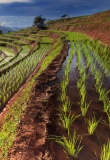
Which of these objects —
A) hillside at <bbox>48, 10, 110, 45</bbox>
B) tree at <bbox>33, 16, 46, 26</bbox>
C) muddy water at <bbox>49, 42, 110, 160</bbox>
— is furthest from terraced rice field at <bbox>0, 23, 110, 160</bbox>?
tree at <bbox>33, 16, 46, 26</bbox>

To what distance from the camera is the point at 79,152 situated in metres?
3.68

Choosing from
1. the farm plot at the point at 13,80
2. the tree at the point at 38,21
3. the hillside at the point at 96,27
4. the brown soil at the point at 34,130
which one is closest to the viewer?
the brown soil at the point at 34,130

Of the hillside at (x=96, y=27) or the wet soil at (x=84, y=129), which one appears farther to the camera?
the hillside at (x=96, y=27)

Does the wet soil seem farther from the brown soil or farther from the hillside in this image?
the hillside

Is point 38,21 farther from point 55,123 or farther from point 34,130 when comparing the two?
point 34,130

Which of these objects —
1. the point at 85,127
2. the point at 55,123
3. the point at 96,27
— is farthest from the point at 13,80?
the point at 96,27

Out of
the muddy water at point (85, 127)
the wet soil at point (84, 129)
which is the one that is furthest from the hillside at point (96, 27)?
the wet soil at point (84, 129)

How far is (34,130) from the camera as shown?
4.37 metres

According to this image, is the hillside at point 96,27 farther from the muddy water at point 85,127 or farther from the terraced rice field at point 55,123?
the muddy water at point 85,127

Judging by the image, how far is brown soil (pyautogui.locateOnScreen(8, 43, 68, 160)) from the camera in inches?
144

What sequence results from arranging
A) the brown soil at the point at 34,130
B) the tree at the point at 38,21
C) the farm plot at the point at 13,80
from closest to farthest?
the brown soil at the point at 34,130 → the farm plot at the point at 13,80 → the tree at the point at 38,21

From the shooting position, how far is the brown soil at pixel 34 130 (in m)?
3.66

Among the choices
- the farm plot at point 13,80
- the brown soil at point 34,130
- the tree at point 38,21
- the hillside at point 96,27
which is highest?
the tree at point 38,21

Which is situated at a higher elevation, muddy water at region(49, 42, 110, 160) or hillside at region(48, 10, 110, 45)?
hillside at region(48, 10, 110, 45)
